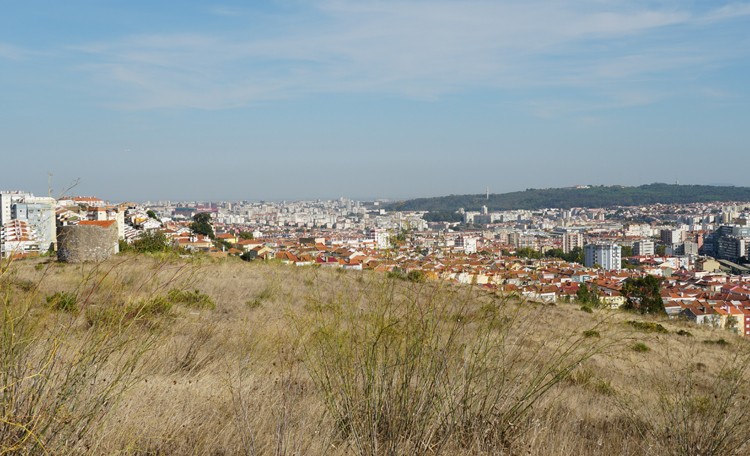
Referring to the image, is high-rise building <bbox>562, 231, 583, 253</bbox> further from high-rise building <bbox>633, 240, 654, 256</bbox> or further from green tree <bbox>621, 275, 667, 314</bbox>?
green tree <bbox>621, 275, 667, 314</bbox>

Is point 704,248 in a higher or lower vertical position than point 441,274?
lower

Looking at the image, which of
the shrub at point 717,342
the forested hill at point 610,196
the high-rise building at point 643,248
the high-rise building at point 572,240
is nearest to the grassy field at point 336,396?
the shrub at point 717,342

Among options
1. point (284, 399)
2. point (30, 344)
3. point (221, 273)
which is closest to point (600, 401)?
point (284, 399)

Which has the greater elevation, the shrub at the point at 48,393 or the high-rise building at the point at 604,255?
the shrub at the point at 48,393

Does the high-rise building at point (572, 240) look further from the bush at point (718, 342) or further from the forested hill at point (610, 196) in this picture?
the bush at point (718, 342)

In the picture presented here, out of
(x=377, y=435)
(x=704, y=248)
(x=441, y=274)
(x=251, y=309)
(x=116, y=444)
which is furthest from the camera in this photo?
(x=704, y=248)

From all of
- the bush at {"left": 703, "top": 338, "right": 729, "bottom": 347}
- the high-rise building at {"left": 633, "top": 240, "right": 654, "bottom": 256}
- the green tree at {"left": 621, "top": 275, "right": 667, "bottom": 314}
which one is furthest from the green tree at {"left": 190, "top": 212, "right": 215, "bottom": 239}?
the high-rise building at {"left": 633, "top": 240, "right": 654, "bottom": 256}

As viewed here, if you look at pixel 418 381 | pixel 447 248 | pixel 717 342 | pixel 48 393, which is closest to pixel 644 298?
pixel 717 342

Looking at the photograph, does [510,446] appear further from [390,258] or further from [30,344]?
[30,344]
